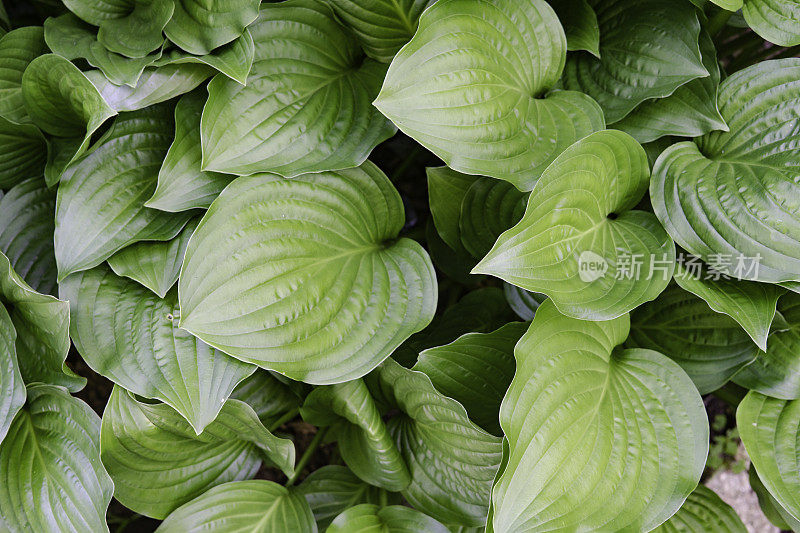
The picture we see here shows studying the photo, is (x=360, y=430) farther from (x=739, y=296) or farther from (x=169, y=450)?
(x=739, y=296)

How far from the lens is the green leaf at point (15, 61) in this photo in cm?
94

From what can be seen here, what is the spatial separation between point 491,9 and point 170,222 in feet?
1.87

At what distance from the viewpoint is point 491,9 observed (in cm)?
89

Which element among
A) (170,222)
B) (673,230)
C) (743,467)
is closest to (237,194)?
(170,222)

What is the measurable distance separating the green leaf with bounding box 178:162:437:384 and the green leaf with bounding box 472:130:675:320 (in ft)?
0.57

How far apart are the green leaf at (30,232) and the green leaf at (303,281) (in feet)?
1.24

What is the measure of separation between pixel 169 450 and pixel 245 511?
0.15 meters

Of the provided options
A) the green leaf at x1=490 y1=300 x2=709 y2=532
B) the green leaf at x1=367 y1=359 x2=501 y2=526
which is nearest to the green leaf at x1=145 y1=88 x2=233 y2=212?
the green leaf at x1=367 y1=359 x2=501 y2=526

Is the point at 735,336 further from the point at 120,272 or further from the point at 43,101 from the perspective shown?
the point at 43,101

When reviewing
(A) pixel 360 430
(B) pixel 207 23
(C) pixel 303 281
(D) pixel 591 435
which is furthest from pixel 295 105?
(D) pixel 591 435

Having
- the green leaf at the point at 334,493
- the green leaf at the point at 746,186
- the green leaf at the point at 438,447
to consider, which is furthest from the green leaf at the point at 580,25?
the green leaf at the point at 334,493

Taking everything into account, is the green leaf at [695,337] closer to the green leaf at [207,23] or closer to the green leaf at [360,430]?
the green leaf at [360,430]

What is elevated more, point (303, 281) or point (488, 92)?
point (488, 92)

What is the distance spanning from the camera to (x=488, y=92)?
863 millimetres
